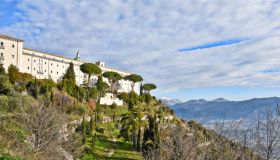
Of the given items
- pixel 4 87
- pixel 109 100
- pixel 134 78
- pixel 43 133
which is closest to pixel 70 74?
pixel 109 100

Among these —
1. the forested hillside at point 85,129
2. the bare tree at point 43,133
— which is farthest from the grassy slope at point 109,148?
the bare tree at point 43,133

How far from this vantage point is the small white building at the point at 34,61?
6606cm

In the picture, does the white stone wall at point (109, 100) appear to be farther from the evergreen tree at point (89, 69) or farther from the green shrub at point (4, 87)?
the green shrub at point (4, 87)

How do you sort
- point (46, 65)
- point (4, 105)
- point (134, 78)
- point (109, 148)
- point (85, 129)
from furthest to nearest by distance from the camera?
point (134, 78), point (46, 65), point (85, 129), point (109, 148), point (4, 105)

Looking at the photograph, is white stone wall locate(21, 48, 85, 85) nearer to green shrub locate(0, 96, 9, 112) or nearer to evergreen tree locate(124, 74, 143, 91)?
evergreen tree locate(124, 74, 143, 91)

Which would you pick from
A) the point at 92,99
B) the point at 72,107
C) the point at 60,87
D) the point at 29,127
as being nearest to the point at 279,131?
the point at 29,127

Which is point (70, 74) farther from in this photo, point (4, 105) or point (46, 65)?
point (4, 105)

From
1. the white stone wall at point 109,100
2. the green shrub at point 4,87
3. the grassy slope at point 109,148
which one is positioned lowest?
the grassy slope at point 109,148

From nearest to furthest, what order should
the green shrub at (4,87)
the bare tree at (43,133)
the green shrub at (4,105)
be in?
the bare tree at (43,133) → the green shrub at (4,105) → the green shrub at (4,87)

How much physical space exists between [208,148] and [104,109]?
50.0 metres

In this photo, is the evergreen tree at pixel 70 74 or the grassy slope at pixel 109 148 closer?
the grassy slope at pixel 109 148

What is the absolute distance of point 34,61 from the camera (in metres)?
75.0

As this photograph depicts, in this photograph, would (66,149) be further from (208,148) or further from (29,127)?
(208,148)

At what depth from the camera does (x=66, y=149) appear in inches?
1364
